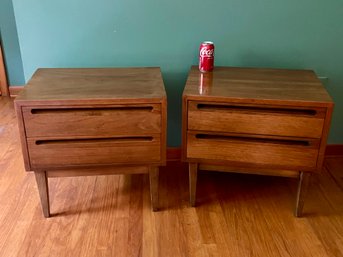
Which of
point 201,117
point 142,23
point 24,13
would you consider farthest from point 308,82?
point 24,13

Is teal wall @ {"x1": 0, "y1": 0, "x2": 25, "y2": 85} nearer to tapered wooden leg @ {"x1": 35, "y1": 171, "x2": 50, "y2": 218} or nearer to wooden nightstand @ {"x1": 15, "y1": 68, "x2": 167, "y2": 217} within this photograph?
wooden nightstand @ {"x1": 15, "y1": 68, "x2": 167, "y2": 217}

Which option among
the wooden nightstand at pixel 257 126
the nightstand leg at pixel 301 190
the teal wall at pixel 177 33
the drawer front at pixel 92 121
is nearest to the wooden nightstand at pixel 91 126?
the drawer front at pixel 92 121

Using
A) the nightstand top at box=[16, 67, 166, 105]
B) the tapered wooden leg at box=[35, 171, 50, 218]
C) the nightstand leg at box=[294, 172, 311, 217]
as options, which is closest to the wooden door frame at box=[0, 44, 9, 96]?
the nightstand top at box=[16, 67, 166, 105]

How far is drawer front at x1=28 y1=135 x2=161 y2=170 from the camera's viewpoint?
1427mm

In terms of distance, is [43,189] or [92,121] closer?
[92,121]

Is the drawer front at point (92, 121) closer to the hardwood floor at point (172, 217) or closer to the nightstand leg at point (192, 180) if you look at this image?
the nightstand leg at point (192, 180)

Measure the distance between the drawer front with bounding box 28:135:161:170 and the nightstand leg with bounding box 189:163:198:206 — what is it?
18 cm

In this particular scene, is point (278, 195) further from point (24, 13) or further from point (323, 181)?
point (24, 13)

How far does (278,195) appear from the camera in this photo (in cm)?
175

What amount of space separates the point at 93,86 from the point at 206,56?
1.70ft

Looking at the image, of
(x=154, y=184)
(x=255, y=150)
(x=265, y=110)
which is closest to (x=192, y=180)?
(x=154, y=184)

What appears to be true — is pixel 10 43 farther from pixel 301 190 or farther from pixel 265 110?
pixel 301 190

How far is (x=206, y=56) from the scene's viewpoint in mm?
1636

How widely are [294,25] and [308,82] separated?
339 mm
